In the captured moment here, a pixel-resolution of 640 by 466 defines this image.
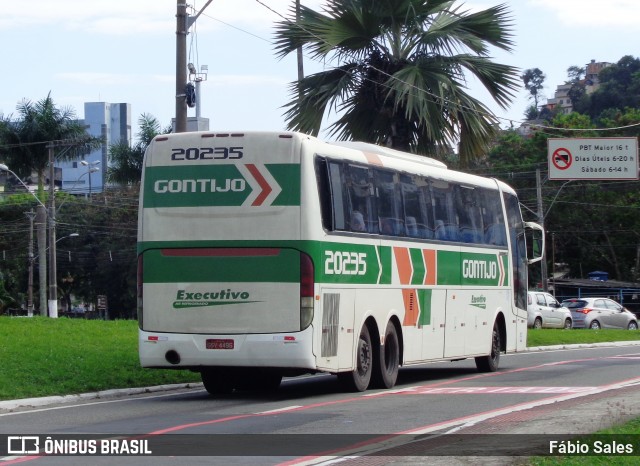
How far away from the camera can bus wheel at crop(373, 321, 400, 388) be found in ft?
58.4

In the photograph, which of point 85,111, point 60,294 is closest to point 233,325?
point 60,294

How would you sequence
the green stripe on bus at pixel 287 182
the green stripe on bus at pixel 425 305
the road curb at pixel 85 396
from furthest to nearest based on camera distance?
the green stripe on bus at pixel 425 305 → the green stripe on bus at pixel 287 182 → the road curb at pixel 85 396

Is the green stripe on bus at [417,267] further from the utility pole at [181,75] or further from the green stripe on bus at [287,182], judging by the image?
the utility pole at [181,75]

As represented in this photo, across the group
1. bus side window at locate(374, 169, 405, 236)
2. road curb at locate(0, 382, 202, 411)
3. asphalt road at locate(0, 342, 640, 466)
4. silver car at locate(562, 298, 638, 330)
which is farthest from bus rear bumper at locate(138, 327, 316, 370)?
silver car at locate(562, 298, 638, 330)

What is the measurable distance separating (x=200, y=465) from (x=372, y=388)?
8.85m

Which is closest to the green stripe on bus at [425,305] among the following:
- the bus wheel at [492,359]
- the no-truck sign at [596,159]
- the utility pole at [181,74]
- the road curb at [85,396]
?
the bus wheel at [492,359]

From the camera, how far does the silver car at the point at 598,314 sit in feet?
160

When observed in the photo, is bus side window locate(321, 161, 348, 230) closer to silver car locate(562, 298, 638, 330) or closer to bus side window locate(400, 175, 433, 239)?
bus side window locate(400, 175, 433, 239)

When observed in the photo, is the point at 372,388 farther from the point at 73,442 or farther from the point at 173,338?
the point at 73,442

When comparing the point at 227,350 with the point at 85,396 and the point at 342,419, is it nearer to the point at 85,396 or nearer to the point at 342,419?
the point at 85,396

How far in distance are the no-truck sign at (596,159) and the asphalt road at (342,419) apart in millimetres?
25255

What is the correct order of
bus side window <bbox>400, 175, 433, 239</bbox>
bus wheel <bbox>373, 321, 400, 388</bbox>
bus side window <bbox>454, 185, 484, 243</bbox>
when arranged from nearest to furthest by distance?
Answer: bus wheel <bbox>373, 321, 400, 388</bbox> → bus side window <bbox>400, 175, 433, 239</bbox> → bus side window <bbox>454, 185, 484, 243</bbox>

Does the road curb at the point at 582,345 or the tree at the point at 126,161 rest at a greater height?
the tree at the point at 126,161

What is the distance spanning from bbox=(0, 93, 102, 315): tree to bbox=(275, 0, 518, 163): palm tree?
4932 cm
